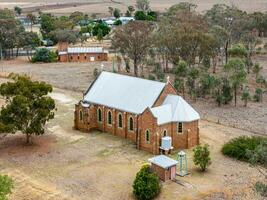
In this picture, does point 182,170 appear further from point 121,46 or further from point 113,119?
point 121,46

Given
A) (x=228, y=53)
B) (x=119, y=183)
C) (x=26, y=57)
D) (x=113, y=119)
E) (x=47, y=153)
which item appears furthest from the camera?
(x=26, y=57)

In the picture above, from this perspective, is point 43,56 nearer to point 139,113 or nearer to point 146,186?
point 139,113

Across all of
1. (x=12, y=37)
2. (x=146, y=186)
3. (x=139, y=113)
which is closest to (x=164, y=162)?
(x=146, y=186)

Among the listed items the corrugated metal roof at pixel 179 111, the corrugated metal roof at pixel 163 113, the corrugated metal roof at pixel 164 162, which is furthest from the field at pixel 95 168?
the corrugated metal roof at pixel 163 113

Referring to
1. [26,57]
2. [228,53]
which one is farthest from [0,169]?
[26,57]

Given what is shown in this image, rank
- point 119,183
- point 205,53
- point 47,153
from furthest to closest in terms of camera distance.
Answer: point 205,53 → point 47,153 → point 119,183

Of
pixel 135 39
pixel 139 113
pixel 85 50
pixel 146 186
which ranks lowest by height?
pixel 146 186

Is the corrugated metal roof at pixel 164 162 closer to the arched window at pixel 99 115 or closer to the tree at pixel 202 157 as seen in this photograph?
the tree at pixel 202 157
